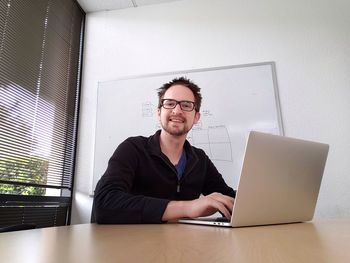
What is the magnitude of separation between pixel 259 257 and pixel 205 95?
1787mm

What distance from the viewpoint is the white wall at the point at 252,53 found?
1.85 metres

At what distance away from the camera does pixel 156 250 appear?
39cm

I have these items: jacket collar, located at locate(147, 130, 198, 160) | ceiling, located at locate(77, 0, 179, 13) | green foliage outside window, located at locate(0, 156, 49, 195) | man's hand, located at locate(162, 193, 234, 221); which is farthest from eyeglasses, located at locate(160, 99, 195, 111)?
ceiling, located at locate(77, 0, 179, 13)

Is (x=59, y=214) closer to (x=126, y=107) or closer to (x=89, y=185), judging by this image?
(x=89, y=185)

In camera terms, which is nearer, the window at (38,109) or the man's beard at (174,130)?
the man's beard at (174,130)

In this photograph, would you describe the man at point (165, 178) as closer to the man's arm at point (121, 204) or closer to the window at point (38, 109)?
the man's arm at point (121, 204)

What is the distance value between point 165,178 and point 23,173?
1059mm

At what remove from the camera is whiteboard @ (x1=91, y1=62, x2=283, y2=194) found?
6.28 ft

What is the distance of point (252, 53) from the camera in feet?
6.88

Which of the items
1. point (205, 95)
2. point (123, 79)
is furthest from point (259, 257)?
point (123, 79)

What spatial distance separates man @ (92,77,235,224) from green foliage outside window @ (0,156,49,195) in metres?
0.84

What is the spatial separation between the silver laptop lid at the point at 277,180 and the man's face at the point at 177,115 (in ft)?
1.99

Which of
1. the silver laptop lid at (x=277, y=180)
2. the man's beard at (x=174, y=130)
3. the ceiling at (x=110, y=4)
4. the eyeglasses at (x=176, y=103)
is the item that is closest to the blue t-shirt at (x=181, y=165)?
the man's beard at (x=174, y=130)

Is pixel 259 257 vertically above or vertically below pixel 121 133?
below
